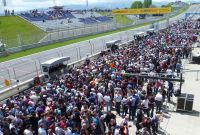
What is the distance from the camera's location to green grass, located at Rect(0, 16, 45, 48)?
1927 inches

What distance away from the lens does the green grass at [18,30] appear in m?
49.0

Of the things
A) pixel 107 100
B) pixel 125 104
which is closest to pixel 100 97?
pixel 107 100

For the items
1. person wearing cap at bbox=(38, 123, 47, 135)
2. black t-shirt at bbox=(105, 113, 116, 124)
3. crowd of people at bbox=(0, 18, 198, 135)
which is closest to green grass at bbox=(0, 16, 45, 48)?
crowd of people at bbox=(0, 18, 198, 135)

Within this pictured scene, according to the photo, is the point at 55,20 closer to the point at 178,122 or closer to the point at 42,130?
the point at 178,122

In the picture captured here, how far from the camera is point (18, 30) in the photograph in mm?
60875

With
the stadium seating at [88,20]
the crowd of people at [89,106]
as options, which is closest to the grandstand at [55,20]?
the stadium seating at [88,20]

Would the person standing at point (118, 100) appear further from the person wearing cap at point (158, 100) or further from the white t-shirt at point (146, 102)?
the person wearing cap at point (158, 100)

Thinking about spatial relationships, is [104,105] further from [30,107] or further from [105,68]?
[105,68]

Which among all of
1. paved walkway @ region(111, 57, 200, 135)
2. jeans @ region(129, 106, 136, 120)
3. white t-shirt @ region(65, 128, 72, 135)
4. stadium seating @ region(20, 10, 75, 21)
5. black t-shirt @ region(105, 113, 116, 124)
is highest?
stadium seating @ region(20, 10, 75, 21)

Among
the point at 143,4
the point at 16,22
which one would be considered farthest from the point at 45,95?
the point at 143,4

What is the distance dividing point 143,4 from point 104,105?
165 metres

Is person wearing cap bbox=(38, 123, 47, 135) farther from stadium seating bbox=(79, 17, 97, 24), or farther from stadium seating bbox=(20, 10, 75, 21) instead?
stadium seating bbox=(79, 17, 97, 24)

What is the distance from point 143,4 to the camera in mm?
174625

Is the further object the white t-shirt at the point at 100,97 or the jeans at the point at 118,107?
the jeans at the point at 118,107
